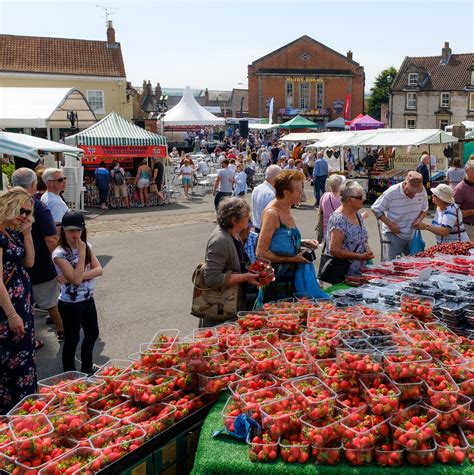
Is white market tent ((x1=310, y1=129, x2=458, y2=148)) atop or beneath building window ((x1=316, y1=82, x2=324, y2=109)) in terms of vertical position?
beneath

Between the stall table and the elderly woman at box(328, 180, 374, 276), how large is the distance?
10.2 feet

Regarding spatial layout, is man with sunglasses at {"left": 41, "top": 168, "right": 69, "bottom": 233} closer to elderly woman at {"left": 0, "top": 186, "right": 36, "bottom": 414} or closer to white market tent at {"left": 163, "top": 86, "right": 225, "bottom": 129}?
elderly woman at {"left": 0, "top": 186, "right": 36, "bottom": 414}

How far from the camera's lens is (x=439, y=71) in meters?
53.3

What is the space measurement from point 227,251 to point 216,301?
→ 17.2 inches

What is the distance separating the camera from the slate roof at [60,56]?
120 ft

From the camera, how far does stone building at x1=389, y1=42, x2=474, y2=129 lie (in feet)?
170

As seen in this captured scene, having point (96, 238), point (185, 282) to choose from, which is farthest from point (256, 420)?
point (96, 238)

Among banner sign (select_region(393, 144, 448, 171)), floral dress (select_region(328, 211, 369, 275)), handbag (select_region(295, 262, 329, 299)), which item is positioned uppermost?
banner sign (select_region(393, 144, 448, 171))

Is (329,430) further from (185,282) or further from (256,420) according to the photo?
(185,282)

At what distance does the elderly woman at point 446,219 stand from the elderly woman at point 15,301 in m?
4.73

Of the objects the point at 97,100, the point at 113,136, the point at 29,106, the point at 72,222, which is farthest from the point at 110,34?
the point at 72,222

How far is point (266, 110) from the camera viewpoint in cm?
6244

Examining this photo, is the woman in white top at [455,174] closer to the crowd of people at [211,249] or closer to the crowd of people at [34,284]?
the crowd of people at [211,249]

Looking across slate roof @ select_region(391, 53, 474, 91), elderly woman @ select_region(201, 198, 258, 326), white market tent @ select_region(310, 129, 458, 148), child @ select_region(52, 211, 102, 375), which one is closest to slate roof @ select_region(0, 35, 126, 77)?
white market tent @ select_region(310, 129, 458, 148)
